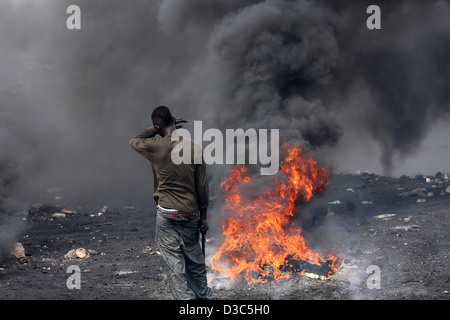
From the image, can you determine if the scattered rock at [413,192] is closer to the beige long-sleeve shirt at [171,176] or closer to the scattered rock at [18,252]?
the beige long-sleeve shirt at [171,176]

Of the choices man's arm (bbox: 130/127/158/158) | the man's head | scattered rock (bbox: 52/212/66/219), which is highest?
the man's head

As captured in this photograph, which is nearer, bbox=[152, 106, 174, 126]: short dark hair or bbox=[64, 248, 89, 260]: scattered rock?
bbox=[152, 106, 174, 126]: short dark hair

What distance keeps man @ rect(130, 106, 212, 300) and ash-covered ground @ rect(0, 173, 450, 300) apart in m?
→ 1.13

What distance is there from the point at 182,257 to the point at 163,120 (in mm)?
1558

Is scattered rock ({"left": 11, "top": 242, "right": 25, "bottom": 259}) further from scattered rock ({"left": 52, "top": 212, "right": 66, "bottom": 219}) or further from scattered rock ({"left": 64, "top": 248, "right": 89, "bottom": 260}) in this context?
scattered rock ({"left": 52, "top": 212, "right": 66, "bottom": 219})

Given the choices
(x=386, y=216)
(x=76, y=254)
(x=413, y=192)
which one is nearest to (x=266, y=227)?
(x=76, y=254)

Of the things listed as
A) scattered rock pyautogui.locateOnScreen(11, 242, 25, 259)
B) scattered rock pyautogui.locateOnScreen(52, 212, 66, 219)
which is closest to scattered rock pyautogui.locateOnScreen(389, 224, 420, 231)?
scattered rock pyautogui.locateOnScreen(11, 242, 25, 259)

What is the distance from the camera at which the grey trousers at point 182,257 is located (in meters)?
4.53

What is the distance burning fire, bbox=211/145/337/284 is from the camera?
6359mm

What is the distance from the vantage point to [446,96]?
1261 centimetres

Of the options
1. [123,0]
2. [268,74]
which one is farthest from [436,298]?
[123,0]


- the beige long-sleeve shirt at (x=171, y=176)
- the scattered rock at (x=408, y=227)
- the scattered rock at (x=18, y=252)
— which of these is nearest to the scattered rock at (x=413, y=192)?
the scattered rock at (x=408, y=227)
